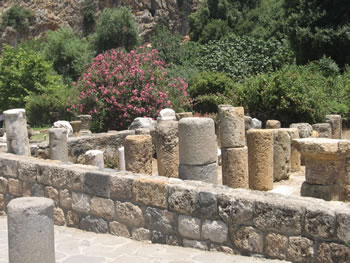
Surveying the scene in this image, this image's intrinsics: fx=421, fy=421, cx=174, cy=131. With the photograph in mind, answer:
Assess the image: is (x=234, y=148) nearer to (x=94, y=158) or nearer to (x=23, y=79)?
(x=94, y=158)

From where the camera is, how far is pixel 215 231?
4.51 m

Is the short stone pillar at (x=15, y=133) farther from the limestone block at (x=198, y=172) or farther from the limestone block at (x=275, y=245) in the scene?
the limestone block at (x=275, y=245)

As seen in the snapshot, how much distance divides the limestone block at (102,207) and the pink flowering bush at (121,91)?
8.46m

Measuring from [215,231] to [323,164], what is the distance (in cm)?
278

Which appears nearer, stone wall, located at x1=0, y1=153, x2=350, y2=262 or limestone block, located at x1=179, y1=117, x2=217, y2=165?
stone wall, located at x1=0, y1=153, x2=350, y2=262

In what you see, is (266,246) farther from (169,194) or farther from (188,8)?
(188,8)

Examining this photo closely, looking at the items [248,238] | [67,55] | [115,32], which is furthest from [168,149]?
[67,55]

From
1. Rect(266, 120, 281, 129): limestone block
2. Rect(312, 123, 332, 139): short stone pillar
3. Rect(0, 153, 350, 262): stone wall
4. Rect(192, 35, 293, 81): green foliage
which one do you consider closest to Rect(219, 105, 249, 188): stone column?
Rect(0, 153, 350, 262): stone wall

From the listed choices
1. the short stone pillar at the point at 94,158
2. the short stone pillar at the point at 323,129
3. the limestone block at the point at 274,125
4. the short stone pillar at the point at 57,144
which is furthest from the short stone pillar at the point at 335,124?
the short stone pillar at the point at 57,144

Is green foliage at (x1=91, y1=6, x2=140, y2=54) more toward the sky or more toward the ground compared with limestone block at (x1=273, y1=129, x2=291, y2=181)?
more toward the sky

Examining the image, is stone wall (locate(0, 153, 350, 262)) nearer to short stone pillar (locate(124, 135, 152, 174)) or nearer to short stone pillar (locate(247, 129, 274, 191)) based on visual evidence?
short stone pillar (locate(124, 135, 152, 174))

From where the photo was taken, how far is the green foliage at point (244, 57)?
20.9 m

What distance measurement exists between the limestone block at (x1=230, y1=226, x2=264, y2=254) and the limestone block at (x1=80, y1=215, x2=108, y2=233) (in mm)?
1862

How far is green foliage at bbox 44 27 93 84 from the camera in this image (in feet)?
89.8
